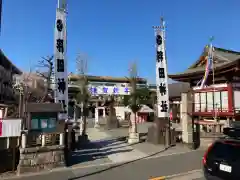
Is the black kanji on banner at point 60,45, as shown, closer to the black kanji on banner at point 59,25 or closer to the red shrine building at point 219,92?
the black kanji on banner at point 59,25

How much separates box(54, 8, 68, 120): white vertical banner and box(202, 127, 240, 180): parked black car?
27.0 ft

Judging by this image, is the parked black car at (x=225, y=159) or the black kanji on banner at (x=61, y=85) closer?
the parked black car at (x=225, y=159)

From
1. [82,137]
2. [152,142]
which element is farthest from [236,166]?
[82,137]

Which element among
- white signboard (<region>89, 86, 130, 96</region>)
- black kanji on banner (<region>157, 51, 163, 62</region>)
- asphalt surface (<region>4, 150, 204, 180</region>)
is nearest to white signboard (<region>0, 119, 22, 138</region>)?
asphalt surface (<region>4, 150, 204, 180</region>)

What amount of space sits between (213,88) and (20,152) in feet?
48.4

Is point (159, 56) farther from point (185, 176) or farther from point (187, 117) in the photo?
point (185, 176)

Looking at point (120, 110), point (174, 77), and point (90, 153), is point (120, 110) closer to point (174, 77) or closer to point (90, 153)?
point (174, 77)

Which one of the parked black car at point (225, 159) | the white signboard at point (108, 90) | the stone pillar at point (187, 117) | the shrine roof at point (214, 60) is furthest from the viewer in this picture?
the white signboard at point (108, 90)

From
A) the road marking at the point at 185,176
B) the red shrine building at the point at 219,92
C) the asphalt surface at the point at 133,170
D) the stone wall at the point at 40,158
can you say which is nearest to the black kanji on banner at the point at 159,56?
the red shrine building at the point at 219,92

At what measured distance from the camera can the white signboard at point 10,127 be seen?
30.1ft

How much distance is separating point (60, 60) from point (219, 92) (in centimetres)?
1242

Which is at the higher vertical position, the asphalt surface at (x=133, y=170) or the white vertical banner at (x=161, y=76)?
the white vertical banner at (x=161, y=76)

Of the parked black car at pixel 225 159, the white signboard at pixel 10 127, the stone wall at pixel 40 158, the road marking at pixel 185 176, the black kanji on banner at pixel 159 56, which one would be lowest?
the road marking at pixel 185 176

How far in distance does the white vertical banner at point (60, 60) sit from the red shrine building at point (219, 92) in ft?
27.8
